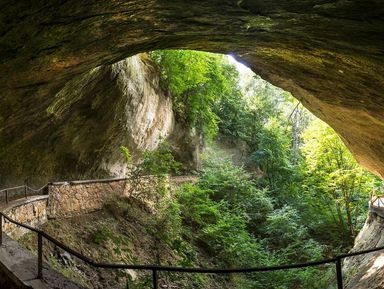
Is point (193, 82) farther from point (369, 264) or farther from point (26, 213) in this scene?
point (369, 264)

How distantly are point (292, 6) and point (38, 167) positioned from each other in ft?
37.8

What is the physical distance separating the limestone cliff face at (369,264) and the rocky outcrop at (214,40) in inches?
117

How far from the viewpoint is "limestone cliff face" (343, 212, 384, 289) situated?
7.50 metres

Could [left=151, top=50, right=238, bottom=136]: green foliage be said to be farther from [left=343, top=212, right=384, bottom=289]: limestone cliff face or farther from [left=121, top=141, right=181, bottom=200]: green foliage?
[left=343, top=212, right=384, bottom=289]: limestone cliff face

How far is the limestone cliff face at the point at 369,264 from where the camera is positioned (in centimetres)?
750

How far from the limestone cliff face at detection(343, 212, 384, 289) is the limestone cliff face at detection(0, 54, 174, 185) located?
7916mm

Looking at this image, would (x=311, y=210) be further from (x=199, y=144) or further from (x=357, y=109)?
(x=357, y=109)

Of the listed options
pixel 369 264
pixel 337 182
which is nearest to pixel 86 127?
pixel 369 264

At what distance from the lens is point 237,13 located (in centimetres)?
499

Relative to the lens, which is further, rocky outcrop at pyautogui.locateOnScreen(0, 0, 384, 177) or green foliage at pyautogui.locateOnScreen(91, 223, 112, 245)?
green foliage at pyautogui.locateOnScreen(91, 223, 112, 245)

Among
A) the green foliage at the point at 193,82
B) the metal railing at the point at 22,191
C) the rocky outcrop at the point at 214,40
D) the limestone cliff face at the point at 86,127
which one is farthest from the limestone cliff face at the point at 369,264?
the green foliage at the point at 193,82

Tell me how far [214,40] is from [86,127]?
25.4 feet

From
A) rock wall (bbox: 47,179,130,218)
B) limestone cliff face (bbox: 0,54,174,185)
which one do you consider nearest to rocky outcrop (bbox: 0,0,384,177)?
limestone cliff face (bbox: 0,54,174,185)

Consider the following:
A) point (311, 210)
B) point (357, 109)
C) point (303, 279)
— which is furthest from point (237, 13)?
point (311, 210)
